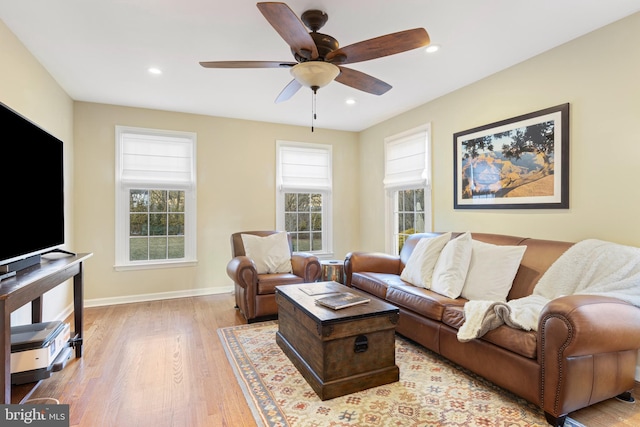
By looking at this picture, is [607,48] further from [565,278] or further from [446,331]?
[446,331]

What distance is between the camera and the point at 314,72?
2088 mm

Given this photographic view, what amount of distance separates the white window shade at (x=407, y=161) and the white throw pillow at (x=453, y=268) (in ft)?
4.58

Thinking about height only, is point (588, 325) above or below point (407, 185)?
below

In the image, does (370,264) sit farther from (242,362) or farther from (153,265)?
(153,265)

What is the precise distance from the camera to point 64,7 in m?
2.19

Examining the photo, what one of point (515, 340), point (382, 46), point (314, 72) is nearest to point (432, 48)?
point (382, 46)

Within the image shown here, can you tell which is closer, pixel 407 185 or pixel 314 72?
pixel 314 72

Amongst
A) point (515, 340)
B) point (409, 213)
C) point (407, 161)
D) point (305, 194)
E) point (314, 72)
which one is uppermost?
point (314, 72)

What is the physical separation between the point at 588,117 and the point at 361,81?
5.87ft

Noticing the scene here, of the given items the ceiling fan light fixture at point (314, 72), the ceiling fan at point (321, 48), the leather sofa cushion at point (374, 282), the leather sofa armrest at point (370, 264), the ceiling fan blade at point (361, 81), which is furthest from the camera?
the leather sofa armrest at point (370, 264)

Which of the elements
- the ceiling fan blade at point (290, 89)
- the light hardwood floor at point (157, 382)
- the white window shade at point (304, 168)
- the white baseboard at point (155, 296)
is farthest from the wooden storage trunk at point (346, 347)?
the white window shade at point (304, 168)

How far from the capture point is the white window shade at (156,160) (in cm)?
426

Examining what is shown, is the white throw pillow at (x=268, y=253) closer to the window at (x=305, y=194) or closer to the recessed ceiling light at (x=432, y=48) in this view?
the window at (x=305, y=194)

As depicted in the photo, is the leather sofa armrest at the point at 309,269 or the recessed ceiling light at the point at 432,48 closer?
the recessed ceiling light at the point at 432,48
